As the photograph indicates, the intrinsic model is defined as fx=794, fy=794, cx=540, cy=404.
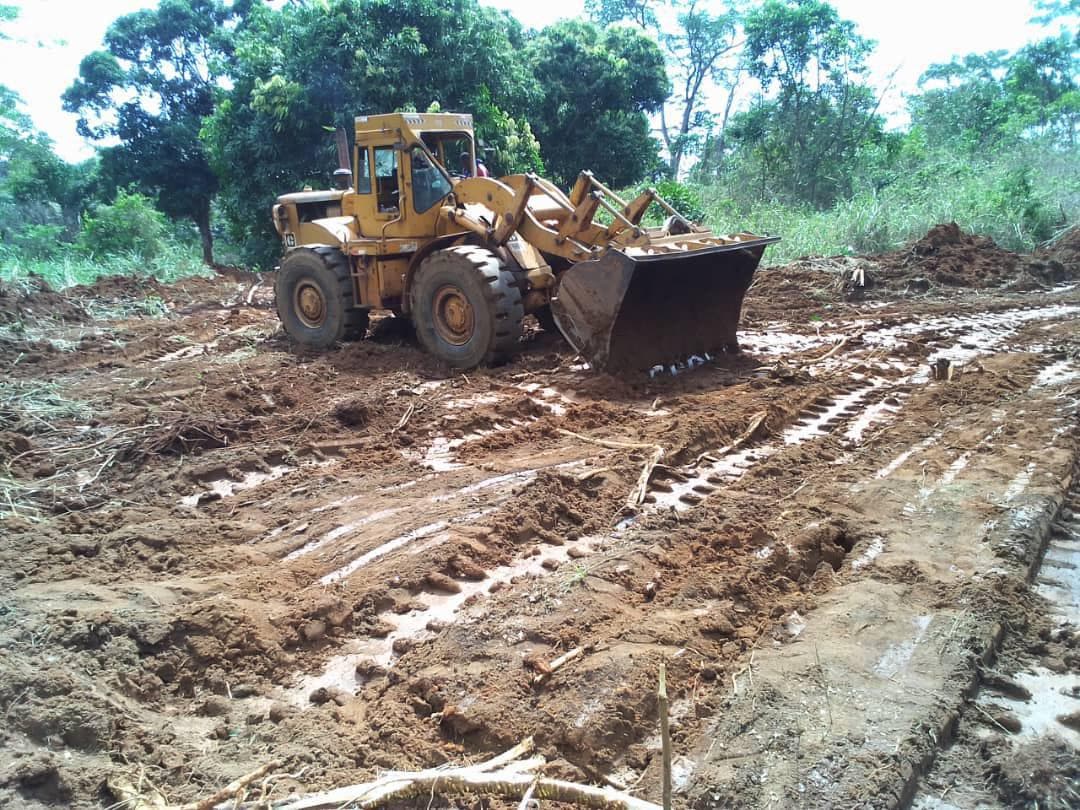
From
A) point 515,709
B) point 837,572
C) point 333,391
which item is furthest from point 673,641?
point 333,391

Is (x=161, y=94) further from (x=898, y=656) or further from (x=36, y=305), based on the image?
(x=898, y=656)

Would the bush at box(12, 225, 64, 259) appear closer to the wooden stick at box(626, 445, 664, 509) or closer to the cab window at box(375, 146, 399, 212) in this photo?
the cab window at box(375, 146, 399, 212)

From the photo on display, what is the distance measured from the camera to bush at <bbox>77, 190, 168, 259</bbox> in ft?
60.5

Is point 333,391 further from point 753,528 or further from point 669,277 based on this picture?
point 753,528

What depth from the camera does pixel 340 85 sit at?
1516 cm

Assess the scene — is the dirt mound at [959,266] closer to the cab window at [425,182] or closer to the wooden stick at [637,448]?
the cab window at [425,182]

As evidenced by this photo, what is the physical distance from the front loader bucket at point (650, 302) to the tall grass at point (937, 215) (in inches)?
326

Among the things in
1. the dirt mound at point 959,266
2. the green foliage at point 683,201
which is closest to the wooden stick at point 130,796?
the dirt mound at point 959,266

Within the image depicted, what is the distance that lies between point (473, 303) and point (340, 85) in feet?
31.2

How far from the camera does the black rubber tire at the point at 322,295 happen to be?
29.9ft

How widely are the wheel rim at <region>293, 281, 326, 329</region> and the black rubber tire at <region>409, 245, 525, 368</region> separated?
5.49 ft

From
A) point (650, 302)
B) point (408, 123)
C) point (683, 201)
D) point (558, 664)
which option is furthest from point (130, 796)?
point (683, 201)

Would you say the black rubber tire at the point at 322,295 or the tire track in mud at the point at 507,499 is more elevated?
the black rubber tire at the point at 322,295

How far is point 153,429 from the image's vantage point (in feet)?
20.3
